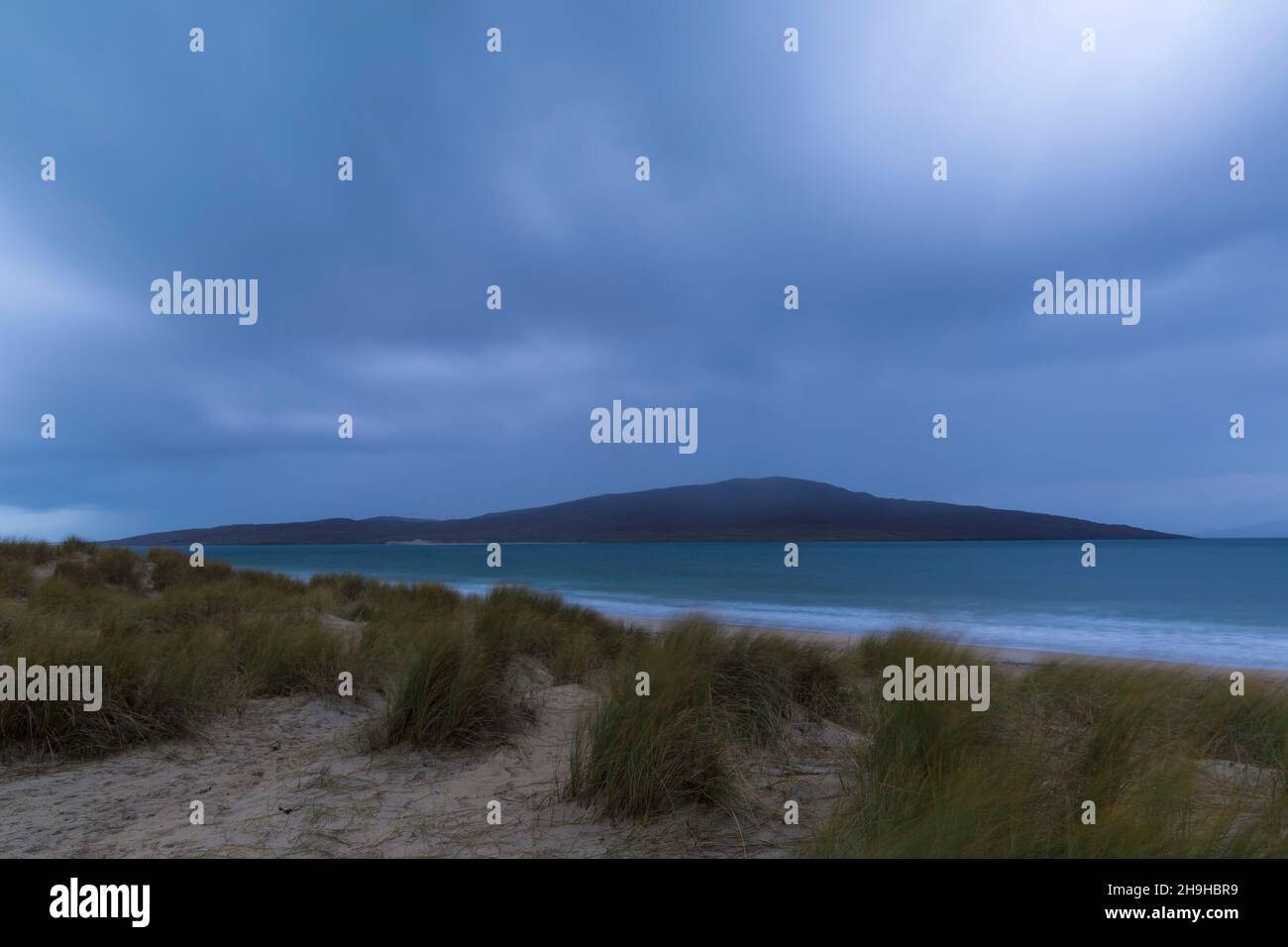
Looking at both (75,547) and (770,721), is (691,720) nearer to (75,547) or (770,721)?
(770,721)

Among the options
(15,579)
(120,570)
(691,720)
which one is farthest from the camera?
(120,570)

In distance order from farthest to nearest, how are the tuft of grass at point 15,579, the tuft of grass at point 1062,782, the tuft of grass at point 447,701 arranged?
the tuft of grass at point 15,579 < the tuft of grass at point 447,701 < the tuft of grass at point 1062,782

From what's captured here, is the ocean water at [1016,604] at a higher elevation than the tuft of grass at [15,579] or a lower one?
lower

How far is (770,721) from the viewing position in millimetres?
5125

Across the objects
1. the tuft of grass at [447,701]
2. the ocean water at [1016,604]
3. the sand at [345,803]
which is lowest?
the ocean water at [1016,604]

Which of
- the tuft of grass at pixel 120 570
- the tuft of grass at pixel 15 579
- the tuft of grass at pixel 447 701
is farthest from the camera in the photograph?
the tuft of grass at pixel 120 570

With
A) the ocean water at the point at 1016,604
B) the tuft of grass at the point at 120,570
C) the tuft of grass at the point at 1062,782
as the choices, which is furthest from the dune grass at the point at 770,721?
the tuft of grass at the point at 120,570

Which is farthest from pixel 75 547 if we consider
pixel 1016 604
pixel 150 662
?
pixel 1016 604

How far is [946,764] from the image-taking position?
3449 mm

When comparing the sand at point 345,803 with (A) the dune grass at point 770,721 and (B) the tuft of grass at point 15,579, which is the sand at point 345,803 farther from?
(B) the tuft of grass at point 15,579

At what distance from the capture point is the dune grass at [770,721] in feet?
9.45
